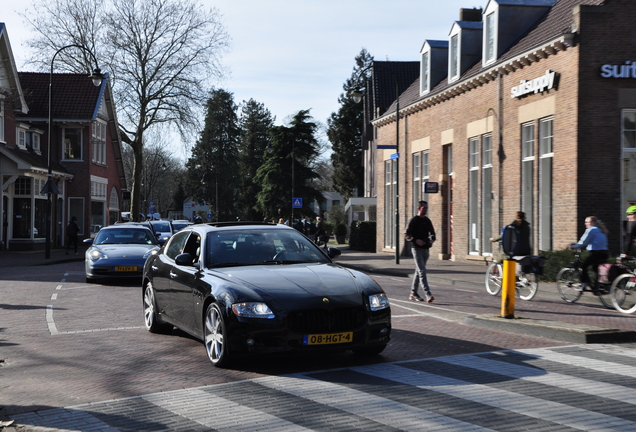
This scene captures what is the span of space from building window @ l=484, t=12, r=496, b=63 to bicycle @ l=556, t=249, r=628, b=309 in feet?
38.8

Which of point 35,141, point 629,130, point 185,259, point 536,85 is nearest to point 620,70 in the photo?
point 629,130

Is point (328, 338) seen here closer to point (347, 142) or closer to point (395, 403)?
point (395, 403)

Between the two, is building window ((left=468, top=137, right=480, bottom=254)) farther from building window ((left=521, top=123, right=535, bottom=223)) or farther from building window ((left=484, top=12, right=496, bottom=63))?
building window ((left=521, top=123, right=535, bottom=223))

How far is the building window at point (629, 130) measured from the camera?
18953 millimetres

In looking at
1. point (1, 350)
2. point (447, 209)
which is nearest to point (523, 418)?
point (1, 350)

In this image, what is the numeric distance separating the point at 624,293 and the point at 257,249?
24.6 ft

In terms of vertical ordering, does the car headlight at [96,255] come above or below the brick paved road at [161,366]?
above

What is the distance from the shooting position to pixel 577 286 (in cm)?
1452

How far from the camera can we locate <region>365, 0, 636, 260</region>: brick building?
18828 millimetres

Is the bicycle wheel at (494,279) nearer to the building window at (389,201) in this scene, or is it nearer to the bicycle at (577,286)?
the bicycle at (577,286)

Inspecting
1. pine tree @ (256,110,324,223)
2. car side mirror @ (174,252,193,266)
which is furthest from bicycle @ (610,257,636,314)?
pine tree @ (256,110,324,223)

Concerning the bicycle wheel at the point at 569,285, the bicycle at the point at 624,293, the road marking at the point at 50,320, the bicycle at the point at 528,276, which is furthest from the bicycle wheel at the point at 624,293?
the road marking at the point at 50,320

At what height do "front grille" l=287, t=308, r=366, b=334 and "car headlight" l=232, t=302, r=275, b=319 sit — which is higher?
"car headlight" l=232, t=302, r=275, b=319

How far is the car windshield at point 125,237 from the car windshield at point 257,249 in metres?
11.1
